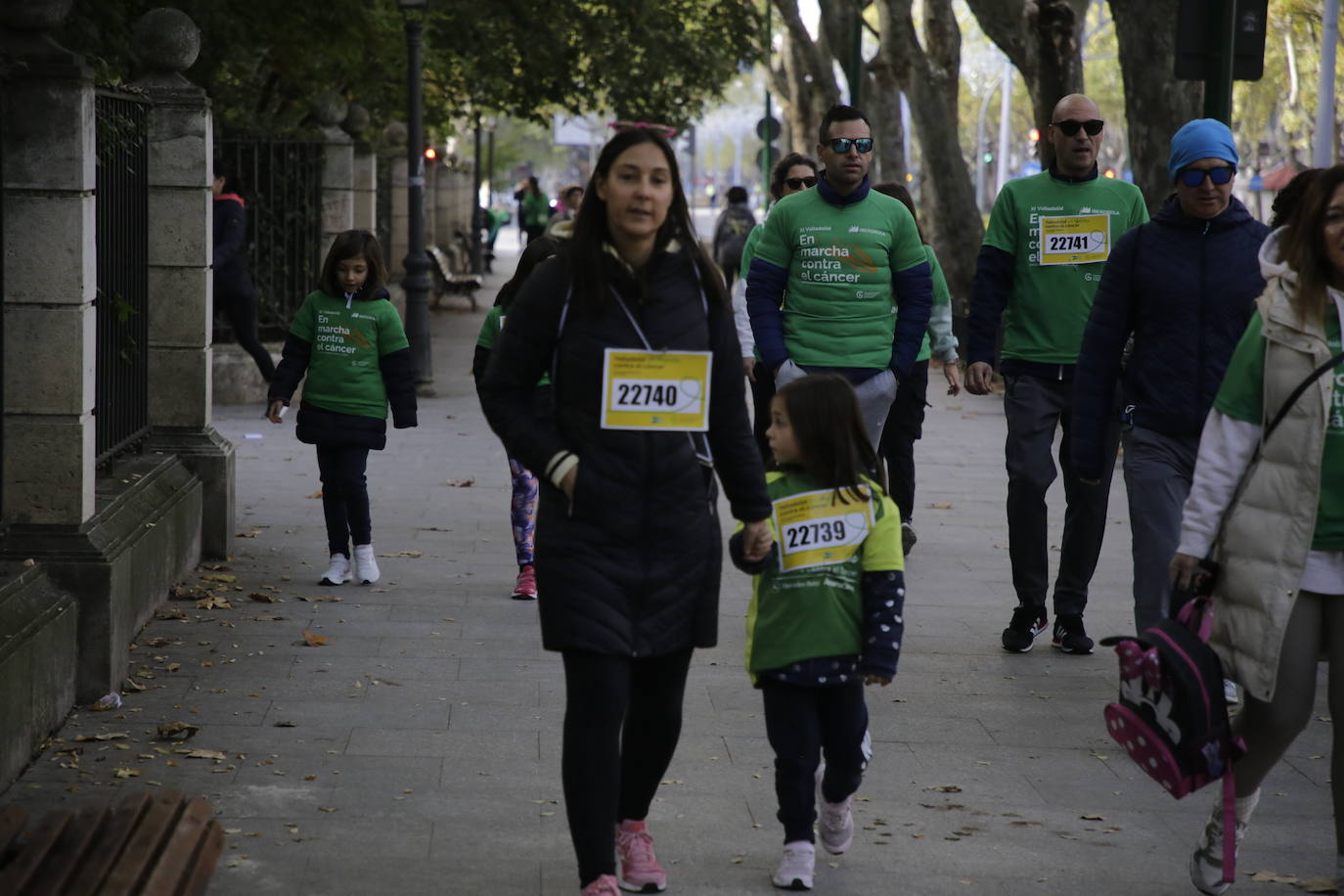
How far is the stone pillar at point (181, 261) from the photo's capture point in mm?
8938

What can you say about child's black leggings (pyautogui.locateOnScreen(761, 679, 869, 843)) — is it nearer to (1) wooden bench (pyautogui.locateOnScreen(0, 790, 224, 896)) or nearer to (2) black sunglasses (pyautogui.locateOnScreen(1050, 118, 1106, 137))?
(1) wooden bench (pyautogui.locateOnScreen(0, 790, 224, 896))

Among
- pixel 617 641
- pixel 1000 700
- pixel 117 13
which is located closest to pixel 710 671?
pixel 1000 700

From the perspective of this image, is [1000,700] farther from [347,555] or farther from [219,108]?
[219,108]

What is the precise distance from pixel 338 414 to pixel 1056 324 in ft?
10.6

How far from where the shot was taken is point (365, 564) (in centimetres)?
896

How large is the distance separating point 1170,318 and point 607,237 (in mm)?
2521

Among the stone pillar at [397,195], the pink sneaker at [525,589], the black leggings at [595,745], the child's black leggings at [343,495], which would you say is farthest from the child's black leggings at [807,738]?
the stone pillar at [397,195]

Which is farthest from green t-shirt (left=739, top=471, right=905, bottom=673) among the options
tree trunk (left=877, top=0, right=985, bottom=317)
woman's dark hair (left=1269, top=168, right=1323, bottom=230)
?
tree trunk (left=877, top=0, right=985, bottom=317)

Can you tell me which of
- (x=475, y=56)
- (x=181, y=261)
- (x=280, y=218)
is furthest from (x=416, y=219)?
(x=181, y=261)

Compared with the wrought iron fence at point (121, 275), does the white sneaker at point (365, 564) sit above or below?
below

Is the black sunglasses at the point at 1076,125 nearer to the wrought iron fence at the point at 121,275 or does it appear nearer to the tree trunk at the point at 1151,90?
the wrought iron fence at the point at 121,275

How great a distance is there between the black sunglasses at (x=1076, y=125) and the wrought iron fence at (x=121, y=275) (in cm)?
364

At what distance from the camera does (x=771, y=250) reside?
8047 millimetres

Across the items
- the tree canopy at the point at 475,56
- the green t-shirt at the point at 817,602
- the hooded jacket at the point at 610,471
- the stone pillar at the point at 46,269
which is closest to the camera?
the hooded jacket at the point at 610,471
